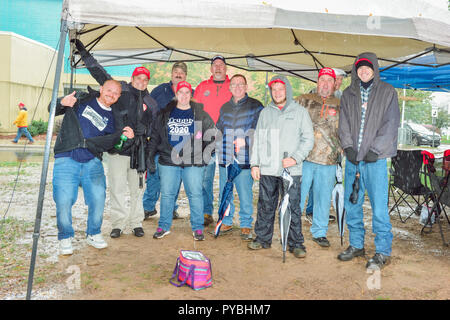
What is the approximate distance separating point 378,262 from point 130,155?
2993mm

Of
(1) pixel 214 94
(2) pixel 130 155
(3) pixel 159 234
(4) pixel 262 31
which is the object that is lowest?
(3) pixel 159 234

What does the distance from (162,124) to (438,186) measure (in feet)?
11.9

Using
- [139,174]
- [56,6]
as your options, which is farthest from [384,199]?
[56,6]

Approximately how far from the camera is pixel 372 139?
12.2 feet

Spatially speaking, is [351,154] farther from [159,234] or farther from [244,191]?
[159,234]

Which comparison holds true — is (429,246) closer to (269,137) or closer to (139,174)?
(269,137)

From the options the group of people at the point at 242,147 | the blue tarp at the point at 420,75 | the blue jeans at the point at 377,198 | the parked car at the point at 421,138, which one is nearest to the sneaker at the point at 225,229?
the group of people at the point at 242,147

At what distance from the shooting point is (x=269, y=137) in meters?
4.13

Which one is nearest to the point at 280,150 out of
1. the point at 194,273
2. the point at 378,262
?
the point at 378,262

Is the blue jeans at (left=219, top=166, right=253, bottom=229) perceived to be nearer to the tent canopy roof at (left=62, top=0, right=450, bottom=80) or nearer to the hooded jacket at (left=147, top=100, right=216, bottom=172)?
the hooded jacket at (left=147, top=100, right=216, bottom=172)

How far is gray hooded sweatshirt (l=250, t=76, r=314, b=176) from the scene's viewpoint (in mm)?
4031

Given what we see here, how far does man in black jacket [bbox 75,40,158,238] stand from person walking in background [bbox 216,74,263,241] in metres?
0.94

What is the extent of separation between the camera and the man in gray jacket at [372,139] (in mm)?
3684

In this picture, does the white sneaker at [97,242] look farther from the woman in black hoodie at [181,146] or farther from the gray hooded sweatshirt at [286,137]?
the gray hooded sweatshirt at [286,137]
